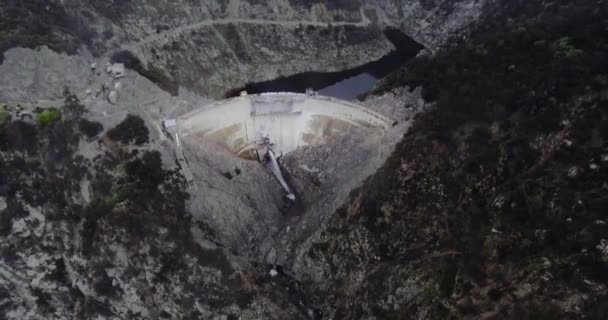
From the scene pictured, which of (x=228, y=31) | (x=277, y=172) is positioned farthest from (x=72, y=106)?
(x=228, y=31)

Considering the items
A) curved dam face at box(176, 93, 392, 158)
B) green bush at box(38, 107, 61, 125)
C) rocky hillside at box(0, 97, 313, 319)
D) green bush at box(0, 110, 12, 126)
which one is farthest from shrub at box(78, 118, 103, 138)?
curved dam face at box(176, 93, 392, 158)

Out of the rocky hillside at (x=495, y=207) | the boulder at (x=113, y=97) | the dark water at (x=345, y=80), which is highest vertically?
the boulder at (x=113, y=97)

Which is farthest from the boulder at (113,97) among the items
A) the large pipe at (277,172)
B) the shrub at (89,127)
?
the large pipe at (277,172)

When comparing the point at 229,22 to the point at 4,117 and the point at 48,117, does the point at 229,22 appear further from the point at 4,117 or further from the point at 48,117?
the point at 4,117

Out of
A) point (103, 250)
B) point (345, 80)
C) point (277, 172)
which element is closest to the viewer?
point (103, 250)

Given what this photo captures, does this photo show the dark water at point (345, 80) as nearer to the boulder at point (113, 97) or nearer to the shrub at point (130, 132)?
the boulder at point (113, 97)

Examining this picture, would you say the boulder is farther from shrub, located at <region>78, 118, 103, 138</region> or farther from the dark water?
the dark water
